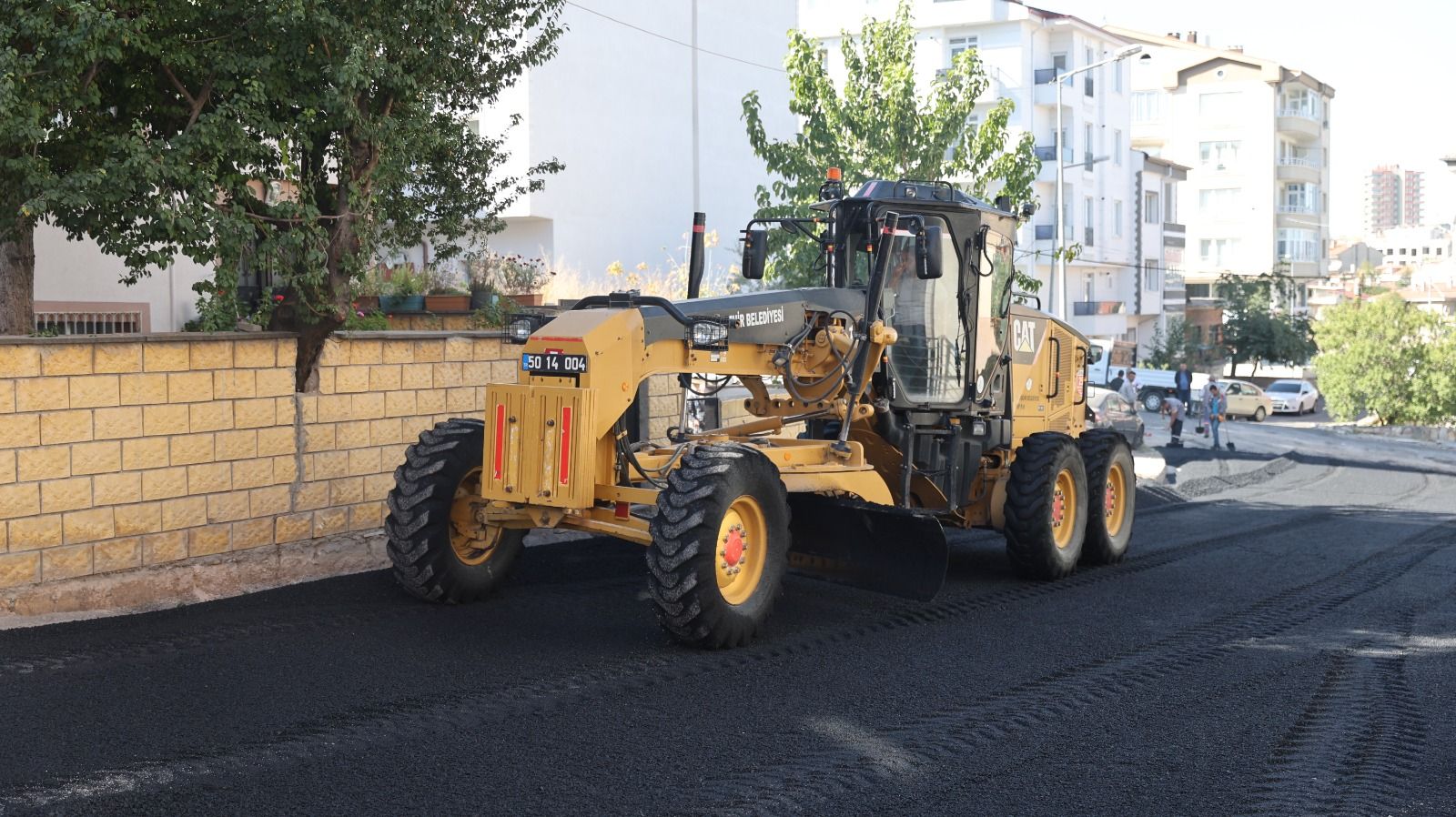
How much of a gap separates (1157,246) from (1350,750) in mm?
61305

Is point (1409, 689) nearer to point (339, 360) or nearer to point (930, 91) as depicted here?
point (339, 360)

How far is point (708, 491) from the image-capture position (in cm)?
823

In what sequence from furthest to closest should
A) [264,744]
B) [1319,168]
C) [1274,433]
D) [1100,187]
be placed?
[1319,168] < [1100,187] < [1274,433] < [264,744]

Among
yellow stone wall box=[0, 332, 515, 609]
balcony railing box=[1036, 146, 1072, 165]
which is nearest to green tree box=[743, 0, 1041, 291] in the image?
yellow stone wall box=[0, 332, 515, 609]

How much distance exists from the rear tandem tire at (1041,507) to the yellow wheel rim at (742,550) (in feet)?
10.6

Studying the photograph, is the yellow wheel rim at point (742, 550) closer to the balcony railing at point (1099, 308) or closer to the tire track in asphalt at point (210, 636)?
the tire track in asphalt at point (210, 636)

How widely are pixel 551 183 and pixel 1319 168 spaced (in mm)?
60632

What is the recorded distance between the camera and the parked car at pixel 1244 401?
50.5 metres

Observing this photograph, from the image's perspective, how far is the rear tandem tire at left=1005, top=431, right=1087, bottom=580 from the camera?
37.2ft

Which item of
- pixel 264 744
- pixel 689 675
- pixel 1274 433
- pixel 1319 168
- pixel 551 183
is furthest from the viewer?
pixel 1319 168

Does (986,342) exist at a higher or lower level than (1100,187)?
lower

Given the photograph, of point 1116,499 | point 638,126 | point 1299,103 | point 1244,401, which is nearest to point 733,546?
point 1116,499

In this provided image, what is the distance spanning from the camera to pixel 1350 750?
695cm

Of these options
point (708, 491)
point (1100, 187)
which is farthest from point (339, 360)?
point (1100, 187)
